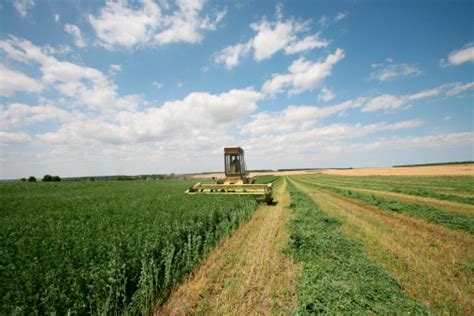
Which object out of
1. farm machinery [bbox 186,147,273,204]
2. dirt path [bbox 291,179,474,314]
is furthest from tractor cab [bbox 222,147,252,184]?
dirt path [bbox 291,179,474,314]

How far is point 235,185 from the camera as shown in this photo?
46.6 ft

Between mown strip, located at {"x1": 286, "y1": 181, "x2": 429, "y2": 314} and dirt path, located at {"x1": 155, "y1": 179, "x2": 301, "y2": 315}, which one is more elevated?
mown strip, located at {"x1": 286, "y1": 181, "x2": 429, "y2": 314}

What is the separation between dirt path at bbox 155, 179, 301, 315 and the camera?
3.92 m

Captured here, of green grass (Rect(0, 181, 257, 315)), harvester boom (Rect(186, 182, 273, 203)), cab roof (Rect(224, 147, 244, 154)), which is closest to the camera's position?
green grass (Rect(0, 181, 257, 315))

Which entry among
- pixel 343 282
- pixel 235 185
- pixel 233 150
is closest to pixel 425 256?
pixel 343 282

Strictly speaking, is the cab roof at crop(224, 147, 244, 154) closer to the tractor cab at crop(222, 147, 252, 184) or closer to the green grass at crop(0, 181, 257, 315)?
the tractor cab at crop(222, 147, 252, 184)

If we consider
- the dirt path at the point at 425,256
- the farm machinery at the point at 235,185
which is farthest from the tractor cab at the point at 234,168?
the dirt path at the point at 425,256

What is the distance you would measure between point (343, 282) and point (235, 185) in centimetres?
1004

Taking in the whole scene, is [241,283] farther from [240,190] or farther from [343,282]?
[240,190]

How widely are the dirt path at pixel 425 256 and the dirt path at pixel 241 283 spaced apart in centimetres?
226

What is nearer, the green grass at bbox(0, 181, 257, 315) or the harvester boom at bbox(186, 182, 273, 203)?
the green grass at bbox(0, 181, 257, 315)

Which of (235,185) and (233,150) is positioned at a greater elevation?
(233,150)

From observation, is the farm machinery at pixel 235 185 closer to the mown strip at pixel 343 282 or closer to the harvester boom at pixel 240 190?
the harvester boom at pixel 240 190

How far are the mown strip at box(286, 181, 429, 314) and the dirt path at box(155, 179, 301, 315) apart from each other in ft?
1.02
